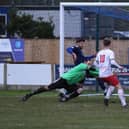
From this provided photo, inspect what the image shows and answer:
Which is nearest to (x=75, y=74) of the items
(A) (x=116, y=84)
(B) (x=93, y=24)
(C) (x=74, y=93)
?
(C) (x=74, y=93)

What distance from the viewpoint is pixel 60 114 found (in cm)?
1540

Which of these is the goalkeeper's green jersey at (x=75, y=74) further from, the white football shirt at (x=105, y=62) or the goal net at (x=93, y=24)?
the goal net at (x=93, y=24)

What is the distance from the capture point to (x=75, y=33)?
27.9 m

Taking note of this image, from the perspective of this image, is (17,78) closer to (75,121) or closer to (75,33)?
(75,33)

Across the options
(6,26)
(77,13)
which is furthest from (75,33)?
(6,26)

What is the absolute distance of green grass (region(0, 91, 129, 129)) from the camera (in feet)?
43.7

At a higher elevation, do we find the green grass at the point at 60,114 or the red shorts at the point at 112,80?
the red shorts at the point at 112,80

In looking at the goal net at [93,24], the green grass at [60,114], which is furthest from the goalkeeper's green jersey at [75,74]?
the goal net at [93,24]

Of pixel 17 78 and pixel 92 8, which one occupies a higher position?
pixel 92 8

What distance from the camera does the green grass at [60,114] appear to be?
13329mm

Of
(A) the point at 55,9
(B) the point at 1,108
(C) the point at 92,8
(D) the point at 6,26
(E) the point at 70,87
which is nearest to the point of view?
(B) the point at 1,108

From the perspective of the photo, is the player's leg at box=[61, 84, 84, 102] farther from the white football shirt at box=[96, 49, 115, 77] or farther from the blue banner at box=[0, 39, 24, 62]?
the blue banner at box=[0, 39, 24, 62]

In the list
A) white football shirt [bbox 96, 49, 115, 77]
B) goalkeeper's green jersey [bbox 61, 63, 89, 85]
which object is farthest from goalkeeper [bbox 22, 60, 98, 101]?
white football shirt [bbox 96, 49, 115, 77]

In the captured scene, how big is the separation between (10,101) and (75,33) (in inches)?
373
